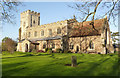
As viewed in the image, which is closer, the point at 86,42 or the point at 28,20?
the point at 86,42

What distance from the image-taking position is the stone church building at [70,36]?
22.6 meters

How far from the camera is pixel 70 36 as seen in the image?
87.5 ft

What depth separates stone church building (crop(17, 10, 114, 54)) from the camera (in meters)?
22.6

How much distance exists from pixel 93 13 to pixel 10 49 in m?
16.0

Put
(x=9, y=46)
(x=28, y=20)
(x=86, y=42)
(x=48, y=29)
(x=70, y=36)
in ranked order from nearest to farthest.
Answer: (x=9, y=46) < (x=86, y=42) < (x=70, y=36) < (x=48, y=29) < (x=28, y=20)

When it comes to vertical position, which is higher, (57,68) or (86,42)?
(86,42)

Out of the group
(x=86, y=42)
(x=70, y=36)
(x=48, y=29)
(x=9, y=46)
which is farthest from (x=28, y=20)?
(x=86, y=42)

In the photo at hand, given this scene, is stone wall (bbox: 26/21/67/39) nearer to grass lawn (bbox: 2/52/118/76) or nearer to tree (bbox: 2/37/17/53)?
tree (bbox: 2/37/17/53)

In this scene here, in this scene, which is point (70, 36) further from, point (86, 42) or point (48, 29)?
point (48, 29)

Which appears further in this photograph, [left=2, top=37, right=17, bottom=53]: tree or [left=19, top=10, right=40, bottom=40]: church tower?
[left=19, top=10, right=40, bottom=40]: church tower

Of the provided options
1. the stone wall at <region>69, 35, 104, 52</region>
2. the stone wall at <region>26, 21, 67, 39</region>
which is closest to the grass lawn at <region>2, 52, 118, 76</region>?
the stone wall at <region>69, 35, 104, 52</region>

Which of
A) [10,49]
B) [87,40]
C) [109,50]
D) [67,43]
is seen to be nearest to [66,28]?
[67,43]

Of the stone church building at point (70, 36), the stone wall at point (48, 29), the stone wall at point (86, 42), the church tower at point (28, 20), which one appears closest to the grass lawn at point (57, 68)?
the stone church building at point (70, 36)

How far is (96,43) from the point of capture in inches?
905
